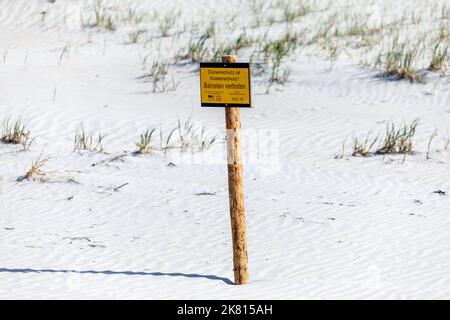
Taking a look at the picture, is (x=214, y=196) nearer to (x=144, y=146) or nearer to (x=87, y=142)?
(x=144, y=146)

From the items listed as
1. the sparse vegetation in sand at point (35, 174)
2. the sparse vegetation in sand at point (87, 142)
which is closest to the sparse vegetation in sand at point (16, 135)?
the sparse vegetation in sand at point (87, 142)

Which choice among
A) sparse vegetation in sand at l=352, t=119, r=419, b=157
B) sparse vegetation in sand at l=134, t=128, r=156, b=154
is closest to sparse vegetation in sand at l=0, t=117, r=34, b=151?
sparse vegetation in sand at l=134, t=128, r=156, b=154

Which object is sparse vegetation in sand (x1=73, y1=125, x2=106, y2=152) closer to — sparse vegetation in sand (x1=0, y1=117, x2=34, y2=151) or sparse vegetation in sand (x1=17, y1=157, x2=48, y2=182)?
sparse vegetation in sand (x1=0, y1=117, x2=34, y2=151)

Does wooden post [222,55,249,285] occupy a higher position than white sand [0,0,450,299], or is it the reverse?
wooden post [222,55,249,285]

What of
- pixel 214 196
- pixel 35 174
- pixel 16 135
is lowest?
pixel 214 196

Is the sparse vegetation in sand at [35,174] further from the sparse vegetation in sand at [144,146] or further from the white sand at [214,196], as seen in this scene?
the sparse vegetation in sand at [144,146]

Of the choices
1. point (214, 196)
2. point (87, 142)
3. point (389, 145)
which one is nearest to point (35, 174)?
point (87, 142)

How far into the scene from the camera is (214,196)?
9.26m

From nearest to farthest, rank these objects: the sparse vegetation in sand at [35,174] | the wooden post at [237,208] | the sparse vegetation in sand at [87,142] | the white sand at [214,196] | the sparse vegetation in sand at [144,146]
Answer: the wooden post at [237,208] → the white sand at [214,196] → the sparse vegetation in sand at [35,174] → the sparse vegetation in sand at [144,146] → the sparse vegetation in sand at [87,142]

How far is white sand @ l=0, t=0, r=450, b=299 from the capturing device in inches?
278

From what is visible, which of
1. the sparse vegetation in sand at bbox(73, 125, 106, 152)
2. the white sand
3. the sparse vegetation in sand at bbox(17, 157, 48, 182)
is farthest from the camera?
the sparse vegetation in sand at bbox(73, 125, 106, 152)

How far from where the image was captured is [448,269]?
7.29 m

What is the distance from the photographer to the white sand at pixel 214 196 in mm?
7051

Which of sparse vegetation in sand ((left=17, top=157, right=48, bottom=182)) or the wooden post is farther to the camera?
sparse vegetation in sand ((left=17, top=157, right=48, bottom=182))
